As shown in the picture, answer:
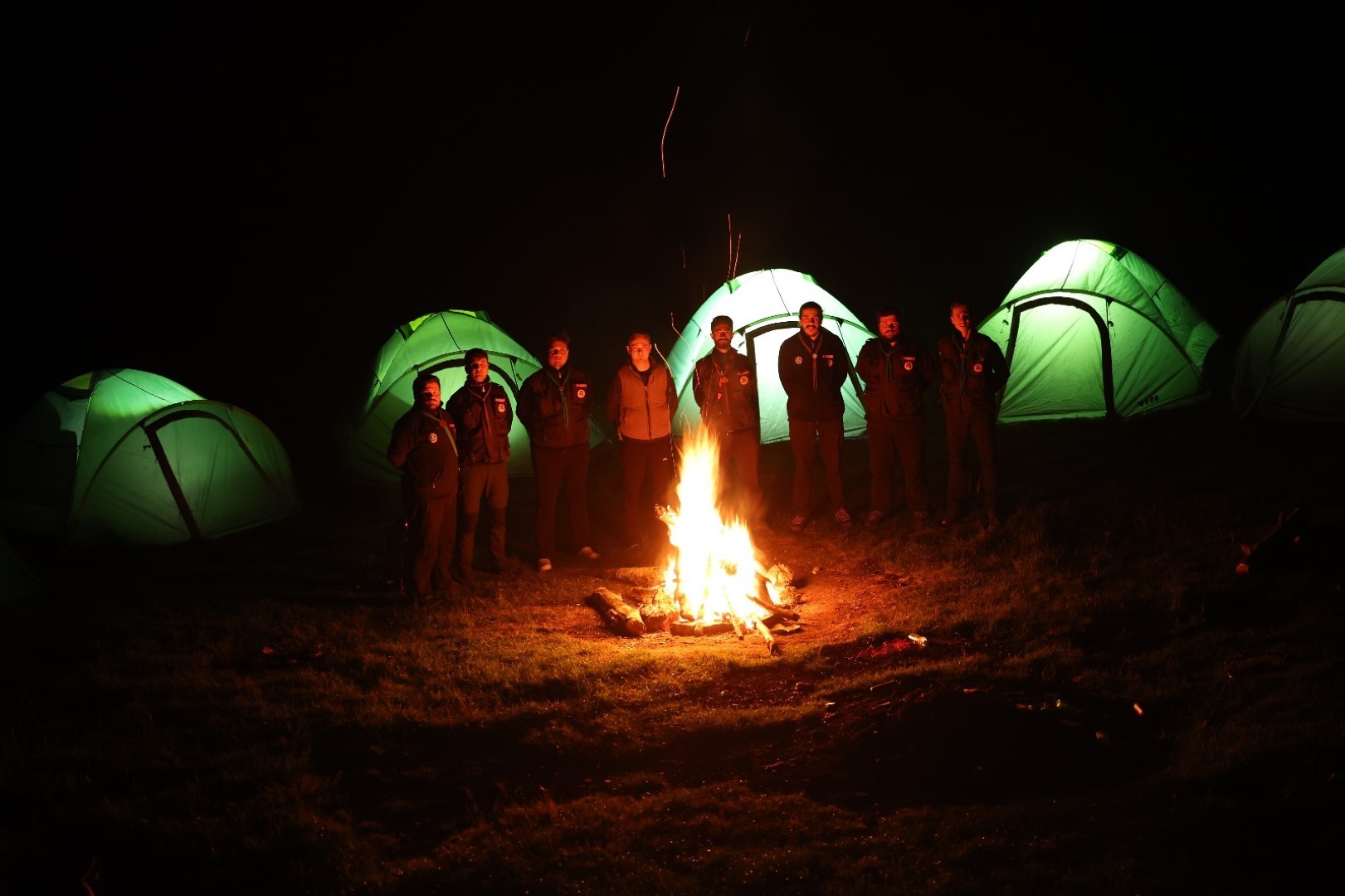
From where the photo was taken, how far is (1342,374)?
11719 mm

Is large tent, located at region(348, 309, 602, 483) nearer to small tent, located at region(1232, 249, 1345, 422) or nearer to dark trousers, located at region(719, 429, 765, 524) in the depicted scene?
dark trousers, located at region(719, 429, 765, 524)

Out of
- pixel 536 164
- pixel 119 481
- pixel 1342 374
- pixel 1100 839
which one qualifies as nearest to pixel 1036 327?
pixel 1342 374

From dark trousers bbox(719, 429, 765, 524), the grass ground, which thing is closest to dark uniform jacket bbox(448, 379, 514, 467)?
the grass ground

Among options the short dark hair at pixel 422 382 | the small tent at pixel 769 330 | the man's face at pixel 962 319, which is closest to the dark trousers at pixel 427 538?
the short dark hair at pixel 422 382

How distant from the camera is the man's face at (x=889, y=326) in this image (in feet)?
32.6

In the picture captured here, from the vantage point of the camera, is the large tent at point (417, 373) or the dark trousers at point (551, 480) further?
the large tent at point (417, 373)

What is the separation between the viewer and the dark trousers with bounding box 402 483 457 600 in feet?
27.8

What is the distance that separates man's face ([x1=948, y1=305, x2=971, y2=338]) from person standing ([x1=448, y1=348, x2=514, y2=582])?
14.5ft

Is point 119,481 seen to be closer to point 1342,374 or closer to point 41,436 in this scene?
point 41,436

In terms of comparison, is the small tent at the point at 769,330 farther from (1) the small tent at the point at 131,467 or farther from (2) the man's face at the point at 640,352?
(1) the small tent at the point at 131,467

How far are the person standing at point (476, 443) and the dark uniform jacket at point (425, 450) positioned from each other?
43 cm

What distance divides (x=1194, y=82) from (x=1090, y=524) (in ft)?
165

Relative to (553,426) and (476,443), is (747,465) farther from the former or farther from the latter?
(476,443)

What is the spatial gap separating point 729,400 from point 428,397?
321cm
